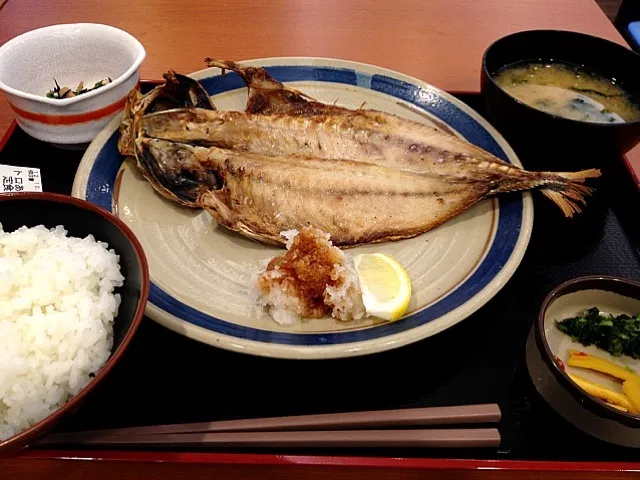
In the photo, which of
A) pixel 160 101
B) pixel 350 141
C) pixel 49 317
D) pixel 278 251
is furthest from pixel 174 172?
pixel 49 317

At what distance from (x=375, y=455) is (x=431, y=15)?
264 cm

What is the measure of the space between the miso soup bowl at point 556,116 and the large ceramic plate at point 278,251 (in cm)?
10

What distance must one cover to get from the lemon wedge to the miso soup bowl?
2.48 ft

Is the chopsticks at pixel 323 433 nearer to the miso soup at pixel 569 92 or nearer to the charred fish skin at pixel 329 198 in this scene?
the charred fish skin at pixel 329 198

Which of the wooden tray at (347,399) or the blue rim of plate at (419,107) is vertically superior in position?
the blue rim of plate at (419,107)

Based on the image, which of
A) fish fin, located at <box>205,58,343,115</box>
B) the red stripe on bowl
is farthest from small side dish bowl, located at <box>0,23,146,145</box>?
fish fin, located at <box>205,58,343,115</box>

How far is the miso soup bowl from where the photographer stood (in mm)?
1799

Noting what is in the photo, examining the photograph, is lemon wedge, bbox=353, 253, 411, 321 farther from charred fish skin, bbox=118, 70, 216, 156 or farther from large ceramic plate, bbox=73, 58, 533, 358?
charred fish skin, bbox=118, 70, 216, 156

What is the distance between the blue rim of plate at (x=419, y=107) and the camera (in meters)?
1.37

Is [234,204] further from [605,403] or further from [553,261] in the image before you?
[605,403]

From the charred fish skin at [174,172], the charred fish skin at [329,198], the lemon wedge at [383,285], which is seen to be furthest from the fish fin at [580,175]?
the charred fish skin at [174,172]

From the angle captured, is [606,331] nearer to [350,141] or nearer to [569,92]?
[350,141]

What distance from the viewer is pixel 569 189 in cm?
184

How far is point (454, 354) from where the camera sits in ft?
4.84
